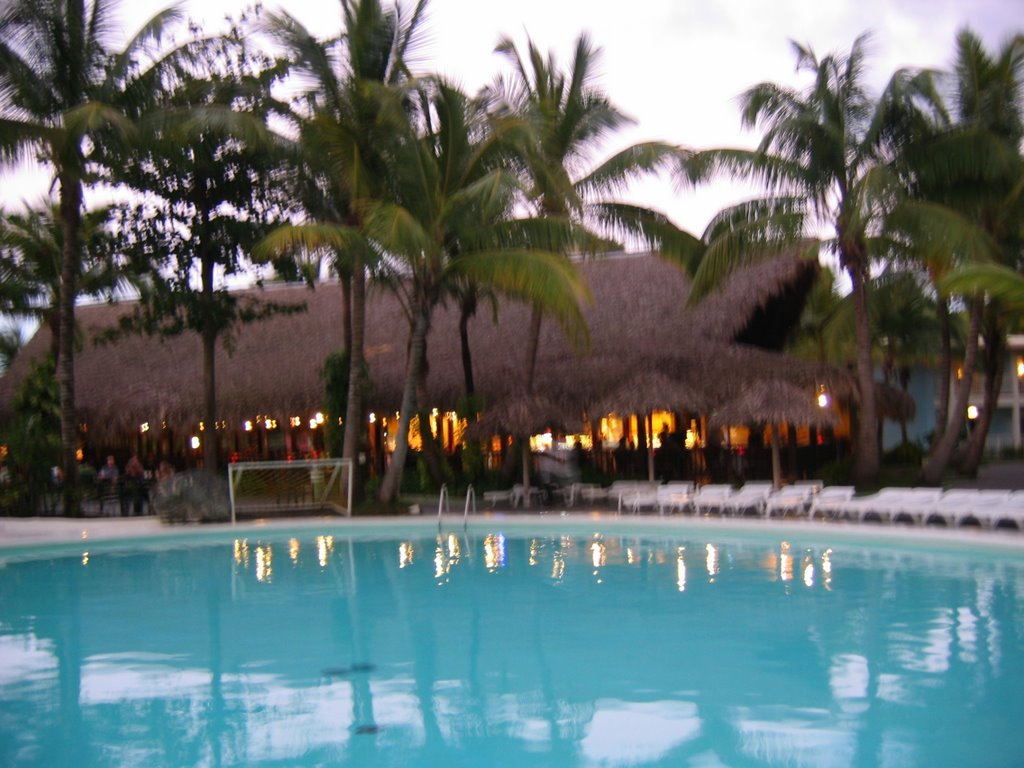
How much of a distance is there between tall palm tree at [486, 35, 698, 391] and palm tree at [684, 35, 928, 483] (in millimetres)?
1260

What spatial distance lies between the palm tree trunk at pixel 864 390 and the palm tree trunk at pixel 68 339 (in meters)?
12.8

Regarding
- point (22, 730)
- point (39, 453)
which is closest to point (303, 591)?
point (22, 730)

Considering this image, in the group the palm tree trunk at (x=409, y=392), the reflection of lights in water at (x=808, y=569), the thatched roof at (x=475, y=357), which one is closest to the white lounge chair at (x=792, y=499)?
the reflection of lights in water at (x=808, y=569)

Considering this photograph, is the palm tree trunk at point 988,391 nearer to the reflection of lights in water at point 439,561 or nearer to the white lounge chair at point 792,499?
the white lounge chair at point 792,499

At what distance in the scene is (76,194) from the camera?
56.6 ft

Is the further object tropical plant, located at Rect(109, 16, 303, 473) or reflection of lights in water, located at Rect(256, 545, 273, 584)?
tropical plant, located at Rect(109, 16, 303, 473)

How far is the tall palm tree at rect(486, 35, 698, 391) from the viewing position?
1819cm

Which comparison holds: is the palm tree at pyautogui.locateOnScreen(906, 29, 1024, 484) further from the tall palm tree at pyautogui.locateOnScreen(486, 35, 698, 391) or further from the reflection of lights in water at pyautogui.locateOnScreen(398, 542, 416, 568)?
the reflection of lights in water at pyautogui.locateOnScreen(398, 542, 416, 568)

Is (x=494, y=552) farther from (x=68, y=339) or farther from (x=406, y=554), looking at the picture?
(x=68, y=339)

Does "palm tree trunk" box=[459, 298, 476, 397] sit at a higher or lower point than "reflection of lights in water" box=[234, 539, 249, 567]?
higher

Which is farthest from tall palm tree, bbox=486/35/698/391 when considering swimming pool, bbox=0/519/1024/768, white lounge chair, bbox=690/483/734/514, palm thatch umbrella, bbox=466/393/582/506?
swimming pool, bbox=0/519/1024/768

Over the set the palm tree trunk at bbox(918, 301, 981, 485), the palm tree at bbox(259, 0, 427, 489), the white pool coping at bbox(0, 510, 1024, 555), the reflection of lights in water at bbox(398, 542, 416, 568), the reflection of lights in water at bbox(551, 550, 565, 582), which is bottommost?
the reflection of lights in water at bbox(551, 550, 565, 582)

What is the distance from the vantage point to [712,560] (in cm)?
1262

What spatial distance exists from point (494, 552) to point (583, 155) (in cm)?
822
